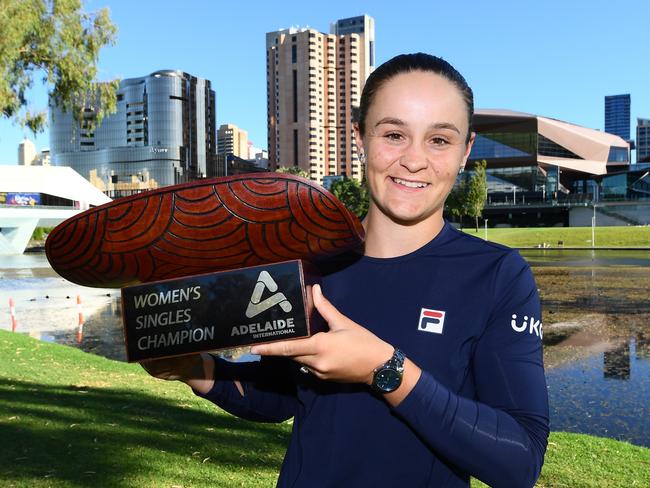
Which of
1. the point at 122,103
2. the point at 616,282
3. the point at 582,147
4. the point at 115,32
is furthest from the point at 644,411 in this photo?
the point at 122,103

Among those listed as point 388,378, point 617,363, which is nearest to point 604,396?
point 617,363

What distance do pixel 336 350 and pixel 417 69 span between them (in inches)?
26.9

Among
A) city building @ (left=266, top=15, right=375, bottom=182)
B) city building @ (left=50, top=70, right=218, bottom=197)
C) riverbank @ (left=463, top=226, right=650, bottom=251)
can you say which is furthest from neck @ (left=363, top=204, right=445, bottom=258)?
city building @ (left=266, top=15, right=375, bottom=182)

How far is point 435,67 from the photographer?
1.37 m

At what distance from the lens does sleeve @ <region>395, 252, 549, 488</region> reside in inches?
44.2

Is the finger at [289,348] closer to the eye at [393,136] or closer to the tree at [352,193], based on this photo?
the eye at [393,136]

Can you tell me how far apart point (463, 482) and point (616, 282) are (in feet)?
72.0

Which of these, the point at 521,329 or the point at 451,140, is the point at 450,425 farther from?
the point at 451,140

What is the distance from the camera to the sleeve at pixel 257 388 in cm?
163

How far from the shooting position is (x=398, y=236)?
146cm

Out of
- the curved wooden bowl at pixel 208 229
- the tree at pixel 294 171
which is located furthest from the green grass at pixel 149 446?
the curved wooden bowl at pixel 208 229

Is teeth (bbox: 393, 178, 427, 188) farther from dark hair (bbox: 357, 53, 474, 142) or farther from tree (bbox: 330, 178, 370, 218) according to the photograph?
tree (bbox: 330, 178, 370, 218)

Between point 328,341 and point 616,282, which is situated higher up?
point 328,341

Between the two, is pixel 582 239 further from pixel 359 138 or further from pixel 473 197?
pixel 359 138
